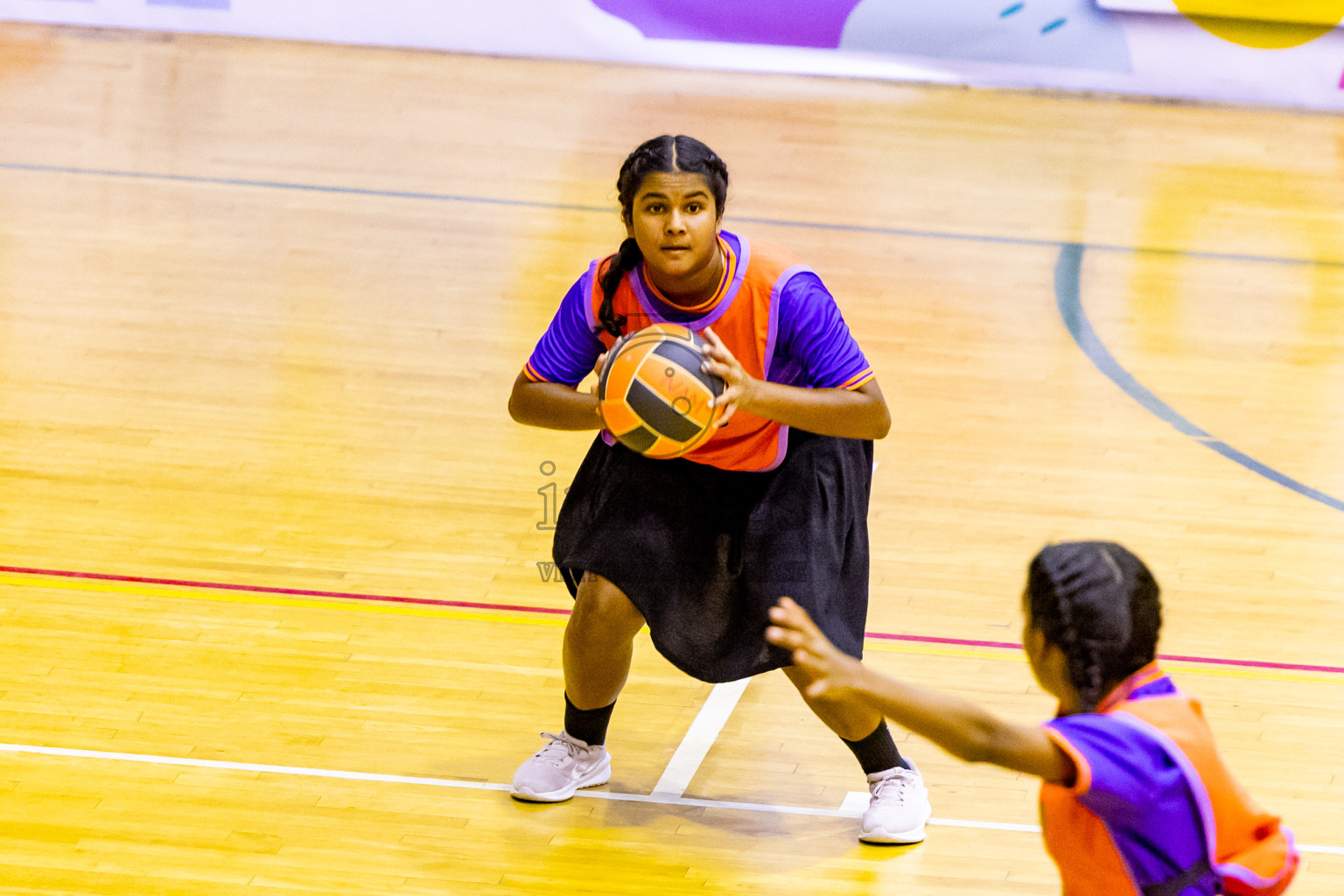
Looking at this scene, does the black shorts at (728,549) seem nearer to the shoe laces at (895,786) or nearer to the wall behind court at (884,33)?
the shoe laces at (895,786)

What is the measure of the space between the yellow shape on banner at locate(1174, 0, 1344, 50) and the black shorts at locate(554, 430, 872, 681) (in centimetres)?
844

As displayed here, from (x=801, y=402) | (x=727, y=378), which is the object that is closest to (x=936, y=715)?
(x=727, y=378)

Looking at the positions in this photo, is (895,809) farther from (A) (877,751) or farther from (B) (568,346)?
(B) (568,346)

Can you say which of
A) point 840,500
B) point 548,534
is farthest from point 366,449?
point 840,500

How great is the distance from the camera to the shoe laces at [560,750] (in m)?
3.62

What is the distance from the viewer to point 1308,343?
688cm

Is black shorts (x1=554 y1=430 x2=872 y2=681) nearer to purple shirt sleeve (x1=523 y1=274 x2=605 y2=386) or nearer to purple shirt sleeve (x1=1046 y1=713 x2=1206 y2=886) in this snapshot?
purple shirt sleeve (x1=523 y1=274 x2=605 y2=386)

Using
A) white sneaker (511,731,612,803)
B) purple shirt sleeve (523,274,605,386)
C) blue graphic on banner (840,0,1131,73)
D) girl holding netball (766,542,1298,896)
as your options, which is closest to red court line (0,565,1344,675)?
white sneaker (511,731,612,803)

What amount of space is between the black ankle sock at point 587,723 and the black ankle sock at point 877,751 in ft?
1.80

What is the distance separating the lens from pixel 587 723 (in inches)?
142

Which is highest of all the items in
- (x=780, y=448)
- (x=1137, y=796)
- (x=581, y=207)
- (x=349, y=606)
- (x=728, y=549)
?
(x=581, y=207)

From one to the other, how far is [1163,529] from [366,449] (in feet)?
8.90

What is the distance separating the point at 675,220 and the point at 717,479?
2.00ft

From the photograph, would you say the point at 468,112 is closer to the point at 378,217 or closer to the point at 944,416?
the point at 378,217
